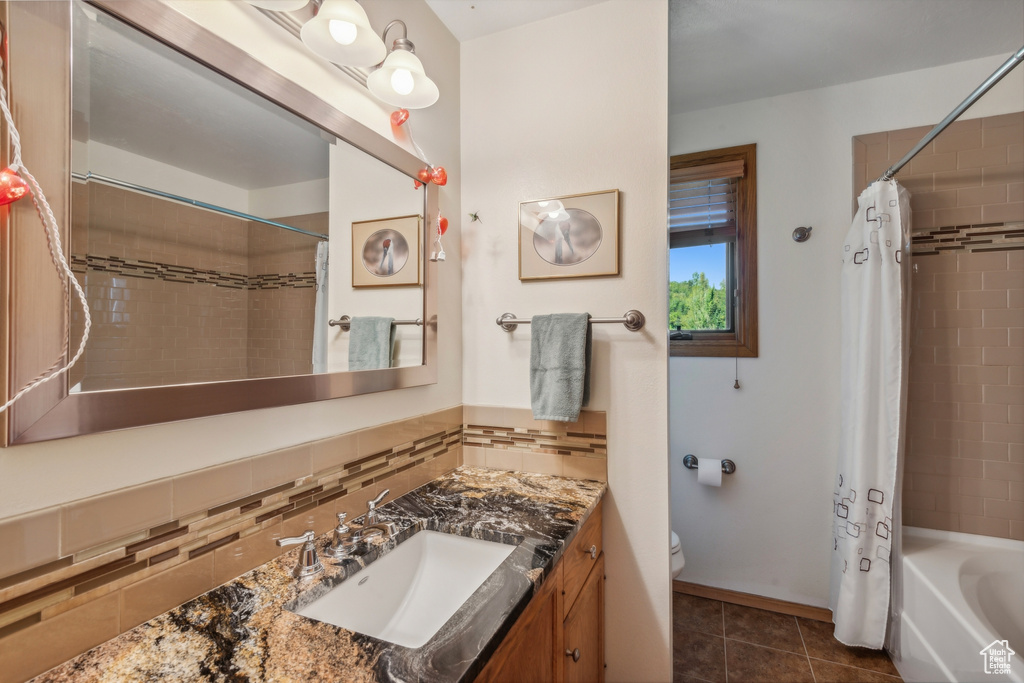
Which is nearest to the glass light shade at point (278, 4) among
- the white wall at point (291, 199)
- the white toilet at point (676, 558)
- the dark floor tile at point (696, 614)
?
the white wall at point (291, 199)

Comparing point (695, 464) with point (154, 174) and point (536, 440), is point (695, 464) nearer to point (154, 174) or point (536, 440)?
point (536, 440)

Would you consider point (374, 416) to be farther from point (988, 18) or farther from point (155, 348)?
point (988, 18)

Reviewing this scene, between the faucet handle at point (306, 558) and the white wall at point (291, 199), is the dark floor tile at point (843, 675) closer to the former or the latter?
the faucet handle at point (306, 558)

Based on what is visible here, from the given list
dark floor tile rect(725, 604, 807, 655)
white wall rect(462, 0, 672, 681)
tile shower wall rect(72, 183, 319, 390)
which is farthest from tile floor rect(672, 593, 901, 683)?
tile shower wall rect(72, 183, 319, 390)

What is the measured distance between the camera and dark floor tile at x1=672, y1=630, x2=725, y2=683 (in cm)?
A: 181

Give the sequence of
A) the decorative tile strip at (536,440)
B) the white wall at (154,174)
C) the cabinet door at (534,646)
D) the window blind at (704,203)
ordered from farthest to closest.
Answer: the window blind at (704,203) → the decorative tile strip at (536,440) → the cabinet door at (534,646) → the white wall at (154,174)

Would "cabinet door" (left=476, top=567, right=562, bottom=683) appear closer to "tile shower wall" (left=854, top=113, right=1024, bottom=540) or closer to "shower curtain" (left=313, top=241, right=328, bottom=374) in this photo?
"shower curtain" (left=313, top=241, right=328, bottom=374)

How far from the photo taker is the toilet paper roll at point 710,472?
2209 mm

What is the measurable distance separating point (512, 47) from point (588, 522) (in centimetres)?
167

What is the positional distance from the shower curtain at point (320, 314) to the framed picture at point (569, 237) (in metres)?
0.73

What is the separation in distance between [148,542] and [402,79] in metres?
1.16

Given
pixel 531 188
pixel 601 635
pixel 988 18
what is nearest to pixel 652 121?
pixel 531 188

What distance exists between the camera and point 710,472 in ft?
7.27

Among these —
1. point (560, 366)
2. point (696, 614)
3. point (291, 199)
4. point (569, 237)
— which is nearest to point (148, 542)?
point (291, 199)
